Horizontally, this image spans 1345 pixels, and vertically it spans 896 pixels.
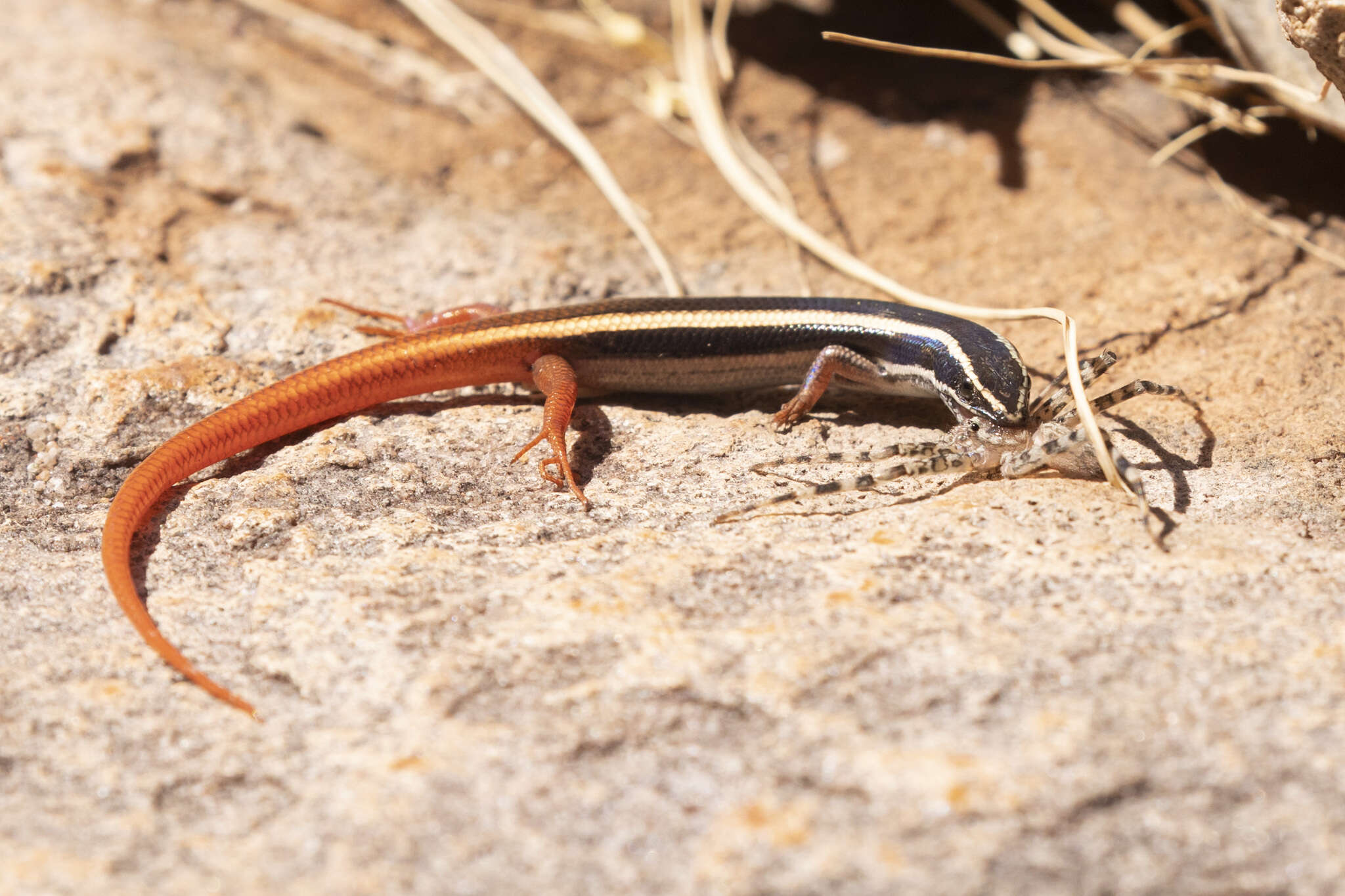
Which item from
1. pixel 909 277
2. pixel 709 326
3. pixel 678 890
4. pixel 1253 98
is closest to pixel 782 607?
pixel 678 890

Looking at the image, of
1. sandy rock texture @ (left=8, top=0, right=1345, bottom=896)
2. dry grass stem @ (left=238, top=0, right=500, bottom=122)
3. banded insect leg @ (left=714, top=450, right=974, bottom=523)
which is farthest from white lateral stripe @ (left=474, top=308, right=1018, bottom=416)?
dry grass stem @ (left=238, top=0, right=500, bottom=122)

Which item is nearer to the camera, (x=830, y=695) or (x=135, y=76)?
(x=830, y=695)

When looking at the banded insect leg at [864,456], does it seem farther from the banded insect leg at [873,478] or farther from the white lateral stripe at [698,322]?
the white lateral stripe at [698,322]

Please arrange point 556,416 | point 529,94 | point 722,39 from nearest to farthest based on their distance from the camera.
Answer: point 556,416
point 529,94
point 722,39

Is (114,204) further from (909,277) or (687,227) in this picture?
(909,277)

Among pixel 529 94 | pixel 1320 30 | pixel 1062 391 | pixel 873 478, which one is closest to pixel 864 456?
pixel 873 478

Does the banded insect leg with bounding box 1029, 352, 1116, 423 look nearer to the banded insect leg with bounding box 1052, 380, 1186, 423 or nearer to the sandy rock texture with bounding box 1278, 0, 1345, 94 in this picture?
the banded insect leg with bounding box 1052, 380, 1186, 423

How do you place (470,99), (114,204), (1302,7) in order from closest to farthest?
1. (1302,7)
2. (114,204)
3. (470,99)

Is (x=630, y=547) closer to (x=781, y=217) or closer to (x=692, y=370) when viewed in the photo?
(x=692, y=370)
